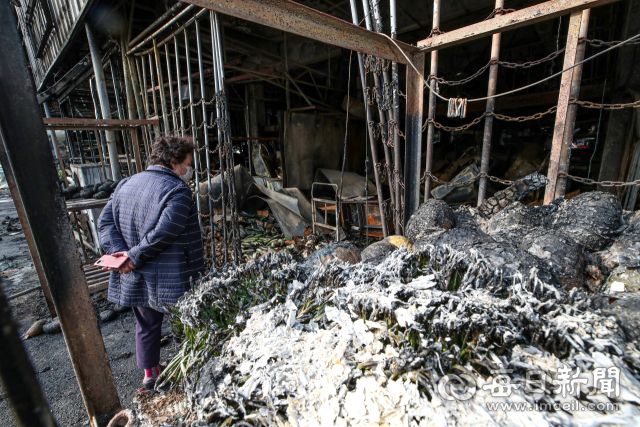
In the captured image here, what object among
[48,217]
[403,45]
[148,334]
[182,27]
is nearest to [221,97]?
[182,27]

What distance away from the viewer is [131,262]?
2.05 metres

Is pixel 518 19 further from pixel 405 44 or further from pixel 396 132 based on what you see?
pixel 396 132

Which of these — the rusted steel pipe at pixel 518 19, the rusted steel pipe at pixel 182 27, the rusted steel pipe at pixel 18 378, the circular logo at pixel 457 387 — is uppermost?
the rusted steel pipe at pixel 182 27

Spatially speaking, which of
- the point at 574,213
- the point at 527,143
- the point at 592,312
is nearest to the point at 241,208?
the point at 574,213

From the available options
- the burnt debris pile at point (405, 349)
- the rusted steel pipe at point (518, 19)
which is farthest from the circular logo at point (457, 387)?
the rusted steel pipe at point (518, 19)

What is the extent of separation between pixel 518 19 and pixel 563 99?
3.09ft

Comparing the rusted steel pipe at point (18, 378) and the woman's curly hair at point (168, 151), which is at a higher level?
the woman's curly hair at point (168, 151)

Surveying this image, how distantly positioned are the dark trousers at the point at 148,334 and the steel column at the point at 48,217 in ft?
3.39

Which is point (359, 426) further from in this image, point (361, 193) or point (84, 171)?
point (84, 171)

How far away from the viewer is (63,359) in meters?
3.04

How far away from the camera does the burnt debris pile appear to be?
856mm

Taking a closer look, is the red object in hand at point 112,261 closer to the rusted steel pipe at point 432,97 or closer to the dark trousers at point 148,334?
the dark trousers at point 148,334

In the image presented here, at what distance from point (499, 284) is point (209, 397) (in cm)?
121

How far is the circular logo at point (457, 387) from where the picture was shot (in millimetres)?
873
